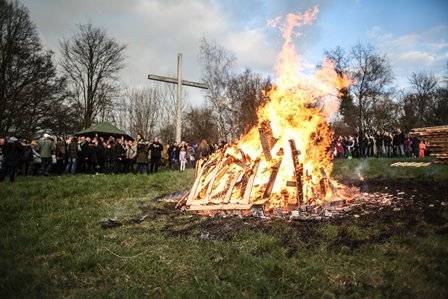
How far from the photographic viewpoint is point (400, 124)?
5194 cm

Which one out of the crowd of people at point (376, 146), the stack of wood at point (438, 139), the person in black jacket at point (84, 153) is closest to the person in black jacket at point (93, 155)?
the person in black jacket at point (84, 153)

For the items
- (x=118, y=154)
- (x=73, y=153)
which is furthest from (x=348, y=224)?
(x=73, y=153)

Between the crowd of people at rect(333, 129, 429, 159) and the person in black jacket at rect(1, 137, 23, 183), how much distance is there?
18.6 m

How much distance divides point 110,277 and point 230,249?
6.14ft

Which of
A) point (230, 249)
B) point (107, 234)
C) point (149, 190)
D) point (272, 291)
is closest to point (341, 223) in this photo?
point (230, 249)

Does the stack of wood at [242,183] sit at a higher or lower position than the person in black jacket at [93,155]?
lower

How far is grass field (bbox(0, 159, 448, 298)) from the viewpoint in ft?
16.4

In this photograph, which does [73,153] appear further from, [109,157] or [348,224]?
[348,224]

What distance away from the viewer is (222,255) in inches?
239

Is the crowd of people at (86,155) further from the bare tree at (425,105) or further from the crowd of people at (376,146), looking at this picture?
the bare tree at (425,105)

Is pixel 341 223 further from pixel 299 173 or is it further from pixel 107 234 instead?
pixel 107 234

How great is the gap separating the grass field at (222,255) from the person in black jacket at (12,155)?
5.38 meters

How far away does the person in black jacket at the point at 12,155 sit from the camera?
550 inches

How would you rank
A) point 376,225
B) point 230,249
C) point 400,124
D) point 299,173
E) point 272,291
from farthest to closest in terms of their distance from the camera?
Answer: point 400,124 → point 299,173 → point 376,225 → point 230,249 → point 272,291
